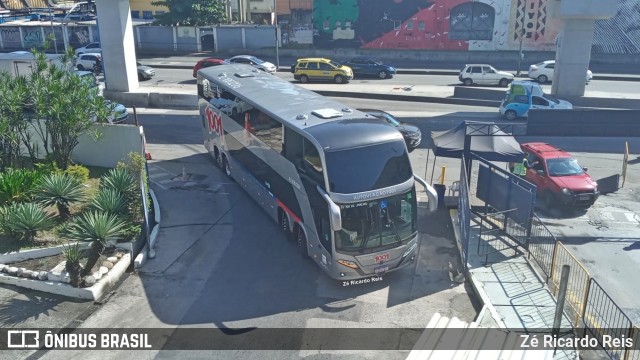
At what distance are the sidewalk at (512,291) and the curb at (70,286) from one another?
8621 millimetres

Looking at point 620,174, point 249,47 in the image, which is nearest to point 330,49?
point 249,47

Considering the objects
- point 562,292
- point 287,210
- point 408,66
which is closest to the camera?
point 562,292

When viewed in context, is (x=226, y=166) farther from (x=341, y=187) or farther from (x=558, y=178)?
(x=558, y=178)

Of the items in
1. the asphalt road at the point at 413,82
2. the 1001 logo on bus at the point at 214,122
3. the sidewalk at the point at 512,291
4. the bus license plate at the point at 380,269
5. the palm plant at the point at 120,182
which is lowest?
the sidewalk at the point at 512,291

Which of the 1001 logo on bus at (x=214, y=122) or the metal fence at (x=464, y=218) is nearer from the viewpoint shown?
the metal fence at (x=464, y=218)

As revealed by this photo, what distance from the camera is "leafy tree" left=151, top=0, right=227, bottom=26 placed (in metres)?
54.1

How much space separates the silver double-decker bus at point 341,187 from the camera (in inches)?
502

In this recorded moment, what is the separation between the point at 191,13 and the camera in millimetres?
54500

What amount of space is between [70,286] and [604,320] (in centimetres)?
1152

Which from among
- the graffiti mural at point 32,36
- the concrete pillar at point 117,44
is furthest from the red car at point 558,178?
the graffiti mural at point 32,36

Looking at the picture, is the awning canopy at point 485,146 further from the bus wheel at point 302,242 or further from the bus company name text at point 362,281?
the bus company name text at point 362,281

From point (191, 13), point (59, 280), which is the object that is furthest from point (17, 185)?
point (191, 13)

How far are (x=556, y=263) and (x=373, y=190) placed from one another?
4.89 metres

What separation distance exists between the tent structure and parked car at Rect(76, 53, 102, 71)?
32227mm
